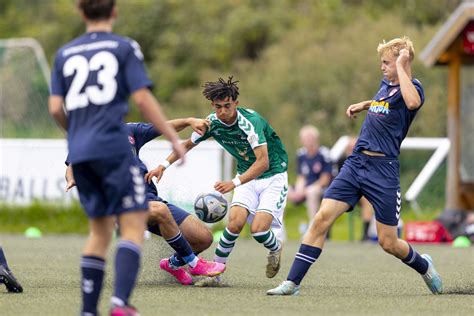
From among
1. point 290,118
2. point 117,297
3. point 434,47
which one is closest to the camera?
point 117,297

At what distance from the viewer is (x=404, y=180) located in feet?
70.3

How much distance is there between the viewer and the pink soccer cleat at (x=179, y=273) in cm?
983

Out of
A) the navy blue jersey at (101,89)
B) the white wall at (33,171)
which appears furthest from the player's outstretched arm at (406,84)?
the white wall at (33,171)

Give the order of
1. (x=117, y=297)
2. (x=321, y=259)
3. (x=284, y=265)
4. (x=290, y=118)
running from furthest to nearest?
A: 1. (x=290, y=118)
2. (x=321, y=259)
3. (x=284, y=265)
4. (x=117, y=297)

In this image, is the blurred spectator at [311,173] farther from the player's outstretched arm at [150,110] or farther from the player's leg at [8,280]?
the player's outstretched arm at [150,110]

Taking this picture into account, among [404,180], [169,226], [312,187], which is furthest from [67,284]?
[404,180]

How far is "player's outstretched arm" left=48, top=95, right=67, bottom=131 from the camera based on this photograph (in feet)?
21.6

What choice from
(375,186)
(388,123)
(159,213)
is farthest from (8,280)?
(388,123)

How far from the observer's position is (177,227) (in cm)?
938

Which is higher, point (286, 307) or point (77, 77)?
point (77, 77)

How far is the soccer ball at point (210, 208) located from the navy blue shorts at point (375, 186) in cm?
132

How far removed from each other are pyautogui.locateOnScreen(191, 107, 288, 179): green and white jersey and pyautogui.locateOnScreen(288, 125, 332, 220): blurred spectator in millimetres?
8279

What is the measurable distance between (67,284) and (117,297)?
339 cm

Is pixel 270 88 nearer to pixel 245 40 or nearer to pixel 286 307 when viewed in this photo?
Answer: pixel 245 40
